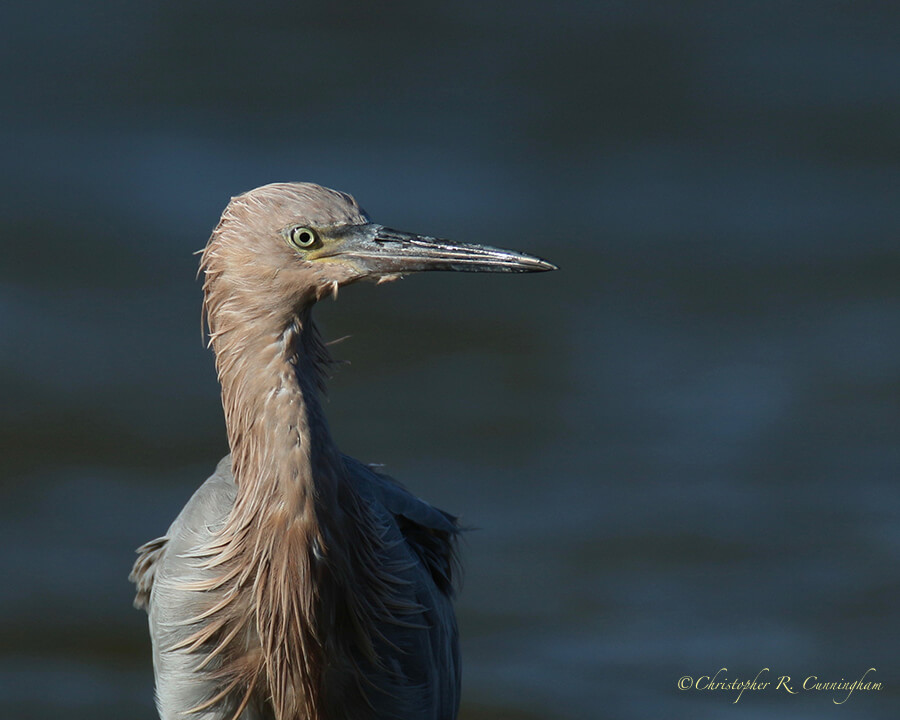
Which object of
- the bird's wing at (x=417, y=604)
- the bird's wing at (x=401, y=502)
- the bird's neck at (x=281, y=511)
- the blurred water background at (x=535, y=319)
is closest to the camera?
the bird's neck at (x=281, y=511)

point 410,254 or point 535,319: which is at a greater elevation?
point 410,254

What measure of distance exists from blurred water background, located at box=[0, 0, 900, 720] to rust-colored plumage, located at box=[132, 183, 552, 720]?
67.1 inches

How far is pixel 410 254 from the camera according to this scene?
417 centimetres

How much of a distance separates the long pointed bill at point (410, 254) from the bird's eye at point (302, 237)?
58 mm

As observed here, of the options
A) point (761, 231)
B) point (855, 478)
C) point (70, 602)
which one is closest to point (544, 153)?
point (761, 231)

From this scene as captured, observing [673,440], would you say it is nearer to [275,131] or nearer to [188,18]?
[275,131]

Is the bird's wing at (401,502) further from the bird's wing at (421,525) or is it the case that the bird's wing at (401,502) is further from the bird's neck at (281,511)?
the bird's neck at (281,511)

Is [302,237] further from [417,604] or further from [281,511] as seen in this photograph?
[417,604]

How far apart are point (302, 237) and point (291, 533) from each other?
1.01 m

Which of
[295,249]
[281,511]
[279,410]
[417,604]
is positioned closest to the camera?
[295,249]

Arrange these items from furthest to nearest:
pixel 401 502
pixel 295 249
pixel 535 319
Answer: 1. pixel 535 319
2. pixel 401 502
3. pixel 295 249

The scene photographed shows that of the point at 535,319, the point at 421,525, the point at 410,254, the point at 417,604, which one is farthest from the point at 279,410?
the point at 535,319

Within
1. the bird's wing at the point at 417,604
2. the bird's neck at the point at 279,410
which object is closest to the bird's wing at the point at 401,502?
the bird's wing at the point at 417,604

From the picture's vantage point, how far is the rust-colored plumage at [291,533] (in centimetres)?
409
